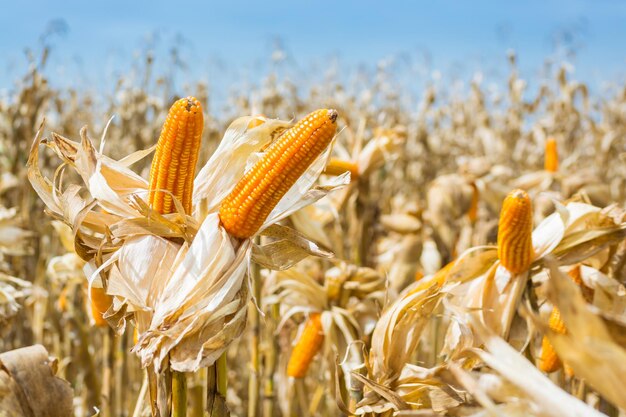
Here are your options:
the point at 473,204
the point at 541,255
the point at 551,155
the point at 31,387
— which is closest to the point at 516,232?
the point at 541,255

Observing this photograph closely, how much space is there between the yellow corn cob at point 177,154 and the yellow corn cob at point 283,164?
147 mm

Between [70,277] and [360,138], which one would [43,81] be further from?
[360,138]

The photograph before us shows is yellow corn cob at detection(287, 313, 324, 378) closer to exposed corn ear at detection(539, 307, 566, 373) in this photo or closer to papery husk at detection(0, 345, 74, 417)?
exposed corn ear at detection(539, 307, 566, 373)

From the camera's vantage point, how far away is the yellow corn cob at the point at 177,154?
1713mm

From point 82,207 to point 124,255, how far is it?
0.17 metres

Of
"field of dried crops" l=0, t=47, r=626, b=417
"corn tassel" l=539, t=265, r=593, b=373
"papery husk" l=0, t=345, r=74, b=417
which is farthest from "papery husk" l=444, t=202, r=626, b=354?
"papery husk" l=0, t=345, r=74, b=417

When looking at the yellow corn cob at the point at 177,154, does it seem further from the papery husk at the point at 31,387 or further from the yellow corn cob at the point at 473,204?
the yellow corn cob at the point at 473,204

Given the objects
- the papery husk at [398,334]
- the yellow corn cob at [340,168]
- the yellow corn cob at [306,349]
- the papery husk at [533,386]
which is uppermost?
the yellow corn cob at [340,168]

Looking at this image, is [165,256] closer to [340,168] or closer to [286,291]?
[286,291]

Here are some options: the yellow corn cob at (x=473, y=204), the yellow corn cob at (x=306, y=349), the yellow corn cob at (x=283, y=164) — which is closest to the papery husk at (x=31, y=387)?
the yellow corn cob at (x=283, y=164)

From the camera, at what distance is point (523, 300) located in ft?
7.47

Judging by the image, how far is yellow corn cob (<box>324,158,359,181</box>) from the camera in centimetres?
335

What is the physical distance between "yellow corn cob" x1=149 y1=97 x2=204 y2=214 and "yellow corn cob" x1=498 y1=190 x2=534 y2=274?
0.93 m

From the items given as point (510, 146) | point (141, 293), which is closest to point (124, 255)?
point (141, 293)
